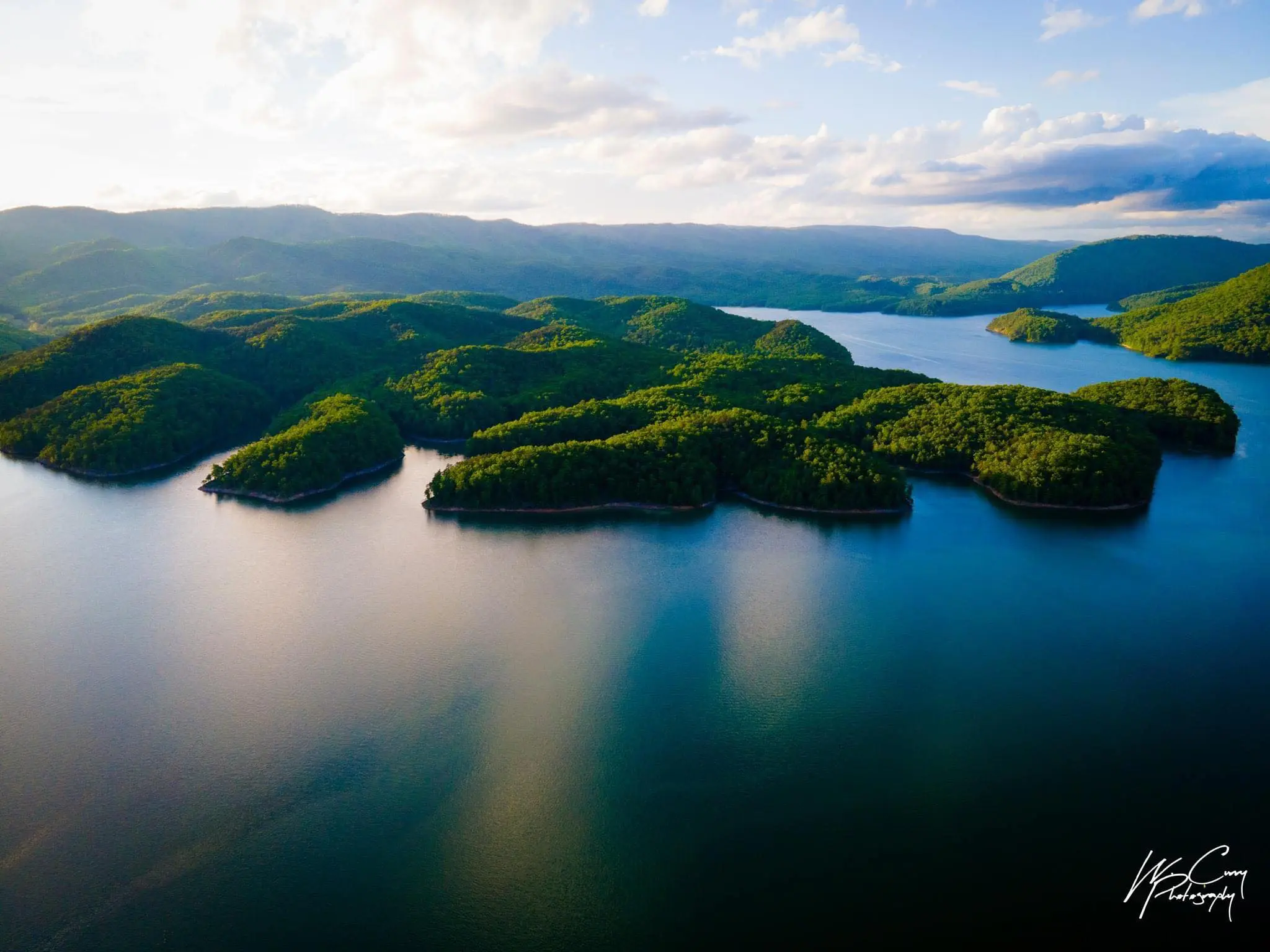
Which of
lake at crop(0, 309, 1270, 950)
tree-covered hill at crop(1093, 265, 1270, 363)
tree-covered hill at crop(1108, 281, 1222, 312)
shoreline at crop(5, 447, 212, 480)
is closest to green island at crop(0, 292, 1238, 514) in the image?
shoreline at crop(5, 447, 212, 480)

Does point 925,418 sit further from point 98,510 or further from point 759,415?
point 98,510

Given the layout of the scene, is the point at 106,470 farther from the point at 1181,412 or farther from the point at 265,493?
the point at 1181,412

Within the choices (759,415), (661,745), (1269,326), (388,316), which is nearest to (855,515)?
(759,415)

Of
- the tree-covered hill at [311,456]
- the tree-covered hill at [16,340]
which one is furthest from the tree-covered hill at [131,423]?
the tree-covered hill at [16,340]

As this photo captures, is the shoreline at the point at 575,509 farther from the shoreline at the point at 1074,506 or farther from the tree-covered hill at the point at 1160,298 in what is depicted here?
the tree-covered hill at the point at 1160,298

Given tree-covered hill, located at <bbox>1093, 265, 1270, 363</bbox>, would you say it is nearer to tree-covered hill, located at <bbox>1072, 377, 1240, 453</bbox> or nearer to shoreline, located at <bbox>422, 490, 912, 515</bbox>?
tree-covered hill, located at <bbox>1072, 377, 1240, 453</bbox>
